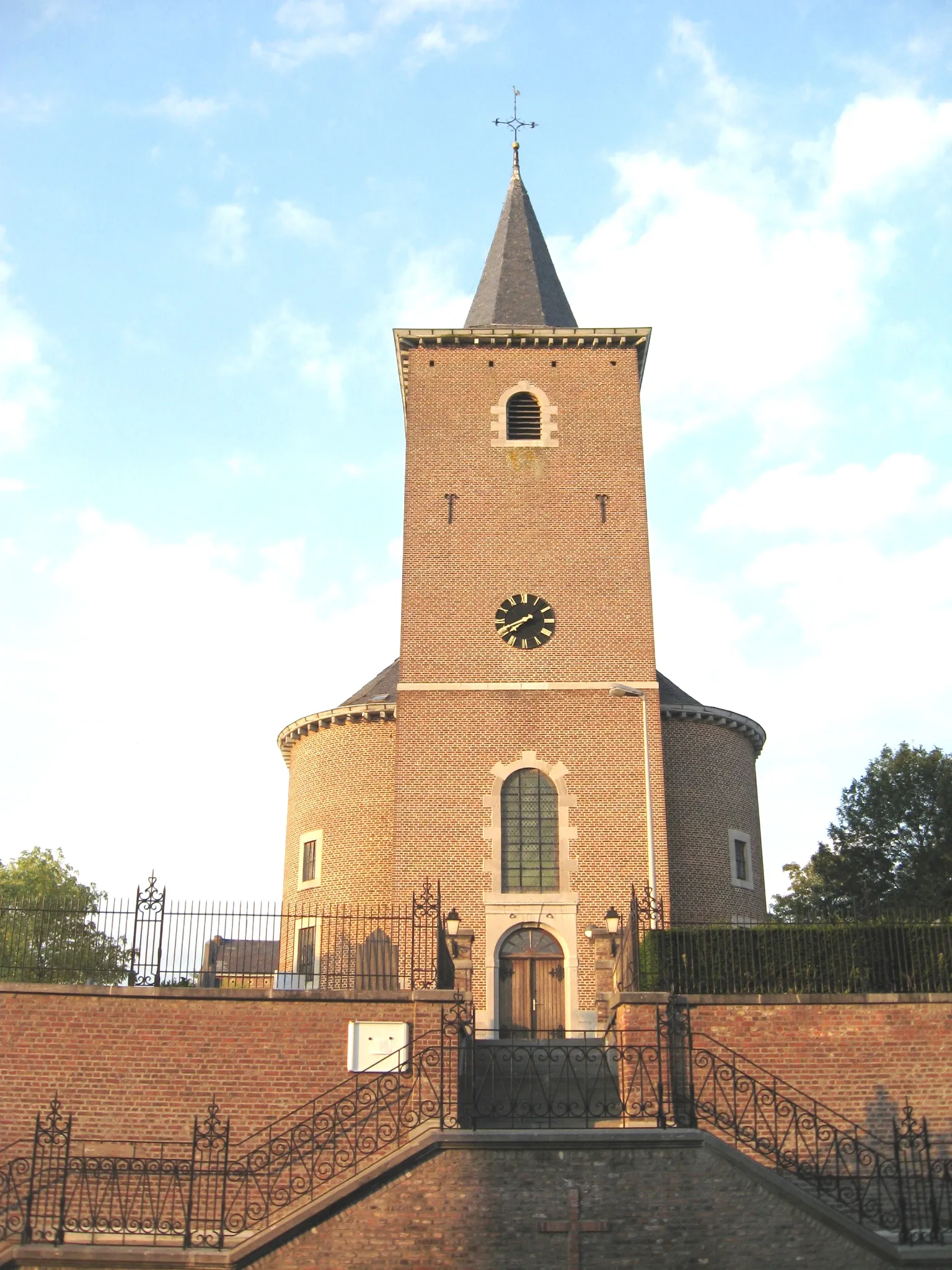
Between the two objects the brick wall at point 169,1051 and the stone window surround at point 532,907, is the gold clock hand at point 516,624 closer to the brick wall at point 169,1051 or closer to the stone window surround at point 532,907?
the stone window surround at point 532,907

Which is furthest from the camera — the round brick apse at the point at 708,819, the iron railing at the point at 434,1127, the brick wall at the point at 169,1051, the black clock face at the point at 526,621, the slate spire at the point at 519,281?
the slate spire at the point at 519,281

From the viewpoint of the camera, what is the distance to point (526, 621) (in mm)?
25781

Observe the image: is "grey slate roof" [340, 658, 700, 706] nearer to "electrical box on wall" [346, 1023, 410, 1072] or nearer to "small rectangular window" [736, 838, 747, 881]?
"small rectangular window" [736, 838, 747, 881]

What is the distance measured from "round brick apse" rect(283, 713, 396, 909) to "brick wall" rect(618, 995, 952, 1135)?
406 inches

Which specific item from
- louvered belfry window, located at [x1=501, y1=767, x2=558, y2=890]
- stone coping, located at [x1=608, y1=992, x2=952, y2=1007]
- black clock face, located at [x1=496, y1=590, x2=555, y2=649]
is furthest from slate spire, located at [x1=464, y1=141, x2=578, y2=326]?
stone coping, located at [x1=608, y1=992, x2=952, y2=1007]

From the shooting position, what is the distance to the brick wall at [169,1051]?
54.7 feet

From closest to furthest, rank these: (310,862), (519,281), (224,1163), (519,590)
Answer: (224,1163)
(519,590)
(310,862)
(519,281)

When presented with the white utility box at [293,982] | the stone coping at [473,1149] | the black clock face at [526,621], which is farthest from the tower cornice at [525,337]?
the stone coping at [473,1149]

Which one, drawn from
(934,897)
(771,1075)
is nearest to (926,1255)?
(771,1075)

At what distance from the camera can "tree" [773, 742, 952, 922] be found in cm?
3612

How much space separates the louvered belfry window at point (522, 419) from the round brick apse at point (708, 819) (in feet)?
22.6

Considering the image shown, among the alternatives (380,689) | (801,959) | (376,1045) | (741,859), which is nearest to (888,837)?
(741,859)

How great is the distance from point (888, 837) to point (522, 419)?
18.1m

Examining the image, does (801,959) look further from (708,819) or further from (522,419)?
(522,419)
